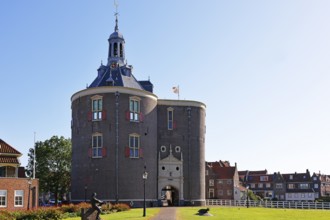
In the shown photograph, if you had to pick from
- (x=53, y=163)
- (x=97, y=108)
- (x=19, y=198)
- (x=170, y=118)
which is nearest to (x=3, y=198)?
(x=19, y=198)

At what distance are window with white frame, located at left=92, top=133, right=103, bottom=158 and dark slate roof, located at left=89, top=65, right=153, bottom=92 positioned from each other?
7482 millimetres

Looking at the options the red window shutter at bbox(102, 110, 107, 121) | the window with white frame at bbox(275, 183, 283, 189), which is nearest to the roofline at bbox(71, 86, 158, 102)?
the red window shutter at bbox(102, 110, 107, 121)

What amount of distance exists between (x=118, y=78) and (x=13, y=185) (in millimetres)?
22954

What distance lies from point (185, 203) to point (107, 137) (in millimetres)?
15348

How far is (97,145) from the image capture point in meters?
58.4

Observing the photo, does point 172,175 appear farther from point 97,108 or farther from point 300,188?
point 300,188

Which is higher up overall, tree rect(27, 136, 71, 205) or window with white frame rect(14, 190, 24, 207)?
tree rect(27, 136, 71, 205)

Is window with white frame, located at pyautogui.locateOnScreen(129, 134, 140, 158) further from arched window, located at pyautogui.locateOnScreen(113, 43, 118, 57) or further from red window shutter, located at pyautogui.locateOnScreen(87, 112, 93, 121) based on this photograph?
arched window, located at pyautogui.locateOnScreen(113, 43, 118, 57)

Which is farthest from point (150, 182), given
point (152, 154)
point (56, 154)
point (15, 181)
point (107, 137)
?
point (56, 154)

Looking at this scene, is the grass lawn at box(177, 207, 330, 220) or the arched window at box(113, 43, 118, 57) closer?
the grass lawn at box(177, 207, 330, 220)

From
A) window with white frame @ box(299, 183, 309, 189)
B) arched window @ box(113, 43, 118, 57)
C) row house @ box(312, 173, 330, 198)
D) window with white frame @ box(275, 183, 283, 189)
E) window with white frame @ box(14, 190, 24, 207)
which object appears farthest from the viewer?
window with white frame @ box(275, 183, 283, 189)

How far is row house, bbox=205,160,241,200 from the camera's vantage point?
314ft

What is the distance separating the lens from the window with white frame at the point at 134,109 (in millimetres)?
59219

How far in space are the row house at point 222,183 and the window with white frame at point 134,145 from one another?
1565 inches
